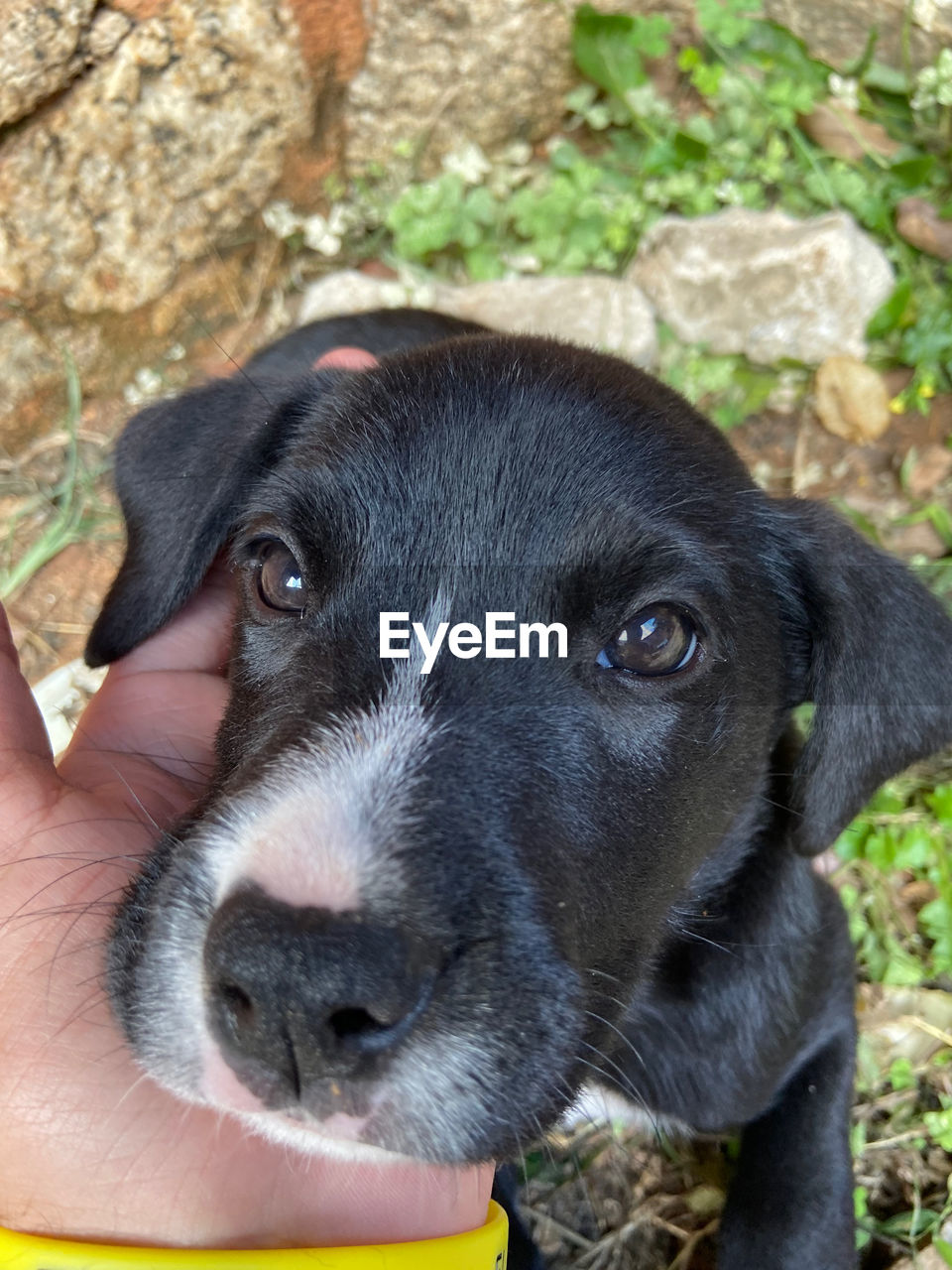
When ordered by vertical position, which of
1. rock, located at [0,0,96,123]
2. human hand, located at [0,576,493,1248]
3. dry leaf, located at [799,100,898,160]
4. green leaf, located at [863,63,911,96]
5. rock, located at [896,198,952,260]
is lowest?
human hand, located at [0,576,493,1248]

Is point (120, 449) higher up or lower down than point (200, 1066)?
higher up

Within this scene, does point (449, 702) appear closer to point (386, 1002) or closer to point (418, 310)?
point (386, 1002)

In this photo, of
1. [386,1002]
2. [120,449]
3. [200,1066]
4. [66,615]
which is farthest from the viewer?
[66,615]

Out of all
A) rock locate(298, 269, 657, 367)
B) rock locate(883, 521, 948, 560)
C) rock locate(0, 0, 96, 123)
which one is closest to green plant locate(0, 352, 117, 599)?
rock locate(0, 0, 96, 123)

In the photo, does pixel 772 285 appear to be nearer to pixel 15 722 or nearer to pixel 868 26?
pixel 868 26

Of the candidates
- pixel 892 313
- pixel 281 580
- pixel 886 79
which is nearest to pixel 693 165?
pixel 886 79

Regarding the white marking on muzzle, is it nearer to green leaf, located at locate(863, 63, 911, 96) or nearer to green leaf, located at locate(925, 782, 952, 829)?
green leaf, located at locate(925, 782, 952, 829)

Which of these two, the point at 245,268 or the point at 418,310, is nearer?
the point at 418,310

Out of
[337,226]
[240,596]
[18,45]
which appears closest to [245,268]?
[337,226]
